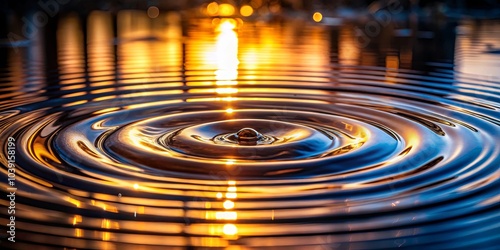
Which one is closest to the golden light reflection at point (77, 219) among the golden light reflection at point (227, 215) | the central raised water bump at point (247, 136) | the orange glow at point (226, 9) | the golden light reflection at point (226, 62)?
the golden light reflection at point (227, 215)

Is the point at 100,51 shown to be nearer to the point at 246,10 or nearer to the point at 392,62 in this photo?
the point at 392,62

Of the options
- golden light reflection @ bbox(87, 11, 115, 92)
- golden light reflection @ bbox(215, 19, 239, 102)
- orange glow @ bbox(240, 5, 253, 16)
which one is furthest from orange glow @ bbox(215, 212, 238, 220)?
orange glow @ bbox(240, 5, 253, 16)

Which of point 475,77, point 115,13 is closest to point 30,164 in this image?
point 475,77

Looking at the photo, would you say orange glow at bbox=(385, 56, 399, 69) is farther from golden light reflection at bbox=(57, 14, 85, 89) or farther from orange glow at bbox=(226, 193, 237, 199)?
orange glow at bbox=(226, 193, 237, 199)

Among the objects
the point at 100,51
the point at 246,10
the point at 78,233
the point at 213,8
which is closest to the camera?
the point at 78,233

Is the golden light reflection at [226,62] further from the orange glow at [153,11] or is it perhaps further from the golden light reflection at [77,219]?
the orange glow at [153,11]

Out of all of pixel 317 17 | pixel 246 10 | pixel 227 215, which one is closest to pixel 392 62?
pixel 227 215

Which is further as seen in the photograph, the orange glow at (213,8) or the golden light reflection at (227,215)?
the orange glow at (213,8)

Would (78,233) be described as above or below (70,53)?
below
